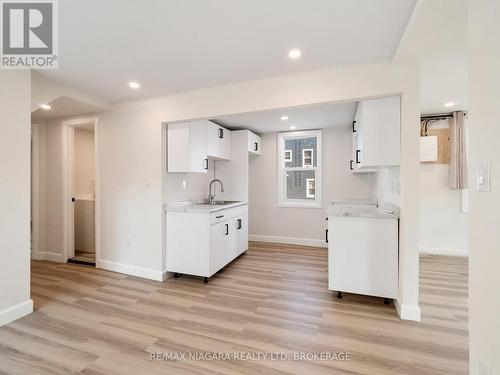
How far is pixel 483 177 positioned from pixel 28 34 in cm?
309

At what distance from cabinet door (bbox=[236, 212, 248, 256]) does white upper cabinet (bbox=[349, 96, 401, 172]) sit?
7.16 ft

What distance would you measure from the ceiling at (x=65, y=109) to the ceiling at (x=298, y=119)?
5.97 feet

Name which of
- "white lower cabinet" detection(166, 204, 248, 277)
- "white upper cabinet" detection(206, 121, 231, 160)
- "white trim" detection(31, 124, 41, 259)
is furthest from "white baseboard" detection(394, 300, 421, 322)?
"white trim" detection(31, 124, 41, 259)

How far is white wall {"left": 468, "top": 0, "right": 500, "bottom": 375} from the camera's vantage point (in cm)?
94

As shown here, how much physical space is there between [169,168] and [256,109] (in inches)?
58.2

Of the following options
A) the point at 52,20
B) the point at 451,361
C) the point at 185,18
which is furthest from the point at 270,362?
the point at 52,20

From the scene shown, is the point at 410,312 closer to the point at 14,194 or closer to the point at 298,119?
the point at 298,119

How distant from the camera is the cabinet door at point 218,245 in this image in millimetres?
3033

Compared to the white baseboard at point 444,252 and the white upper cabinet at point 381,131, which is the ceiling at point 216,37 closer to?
the white upper cabinet at point 381,131

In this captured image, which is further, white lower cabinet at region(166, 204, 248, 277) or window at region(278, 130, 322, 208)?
window at region(278, 130, 322, 208)

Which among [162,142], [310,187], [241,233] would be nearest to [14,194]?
[162,142]

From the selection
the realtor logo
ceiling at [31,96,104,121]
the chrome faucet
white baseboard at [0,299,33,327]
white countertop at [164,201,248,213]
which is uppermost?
the realtor logo

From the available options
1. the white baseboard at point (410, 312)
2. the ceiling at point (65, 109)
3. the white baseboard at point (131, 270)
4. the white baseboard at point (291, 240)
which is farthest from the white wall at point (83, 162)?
the white baseboard at point (410, 312)

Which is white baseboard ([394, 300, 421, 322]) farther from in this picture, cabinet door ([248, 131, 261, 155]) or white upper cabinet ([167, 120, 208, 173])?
cabinet door ([248, 131, 261, 155])
